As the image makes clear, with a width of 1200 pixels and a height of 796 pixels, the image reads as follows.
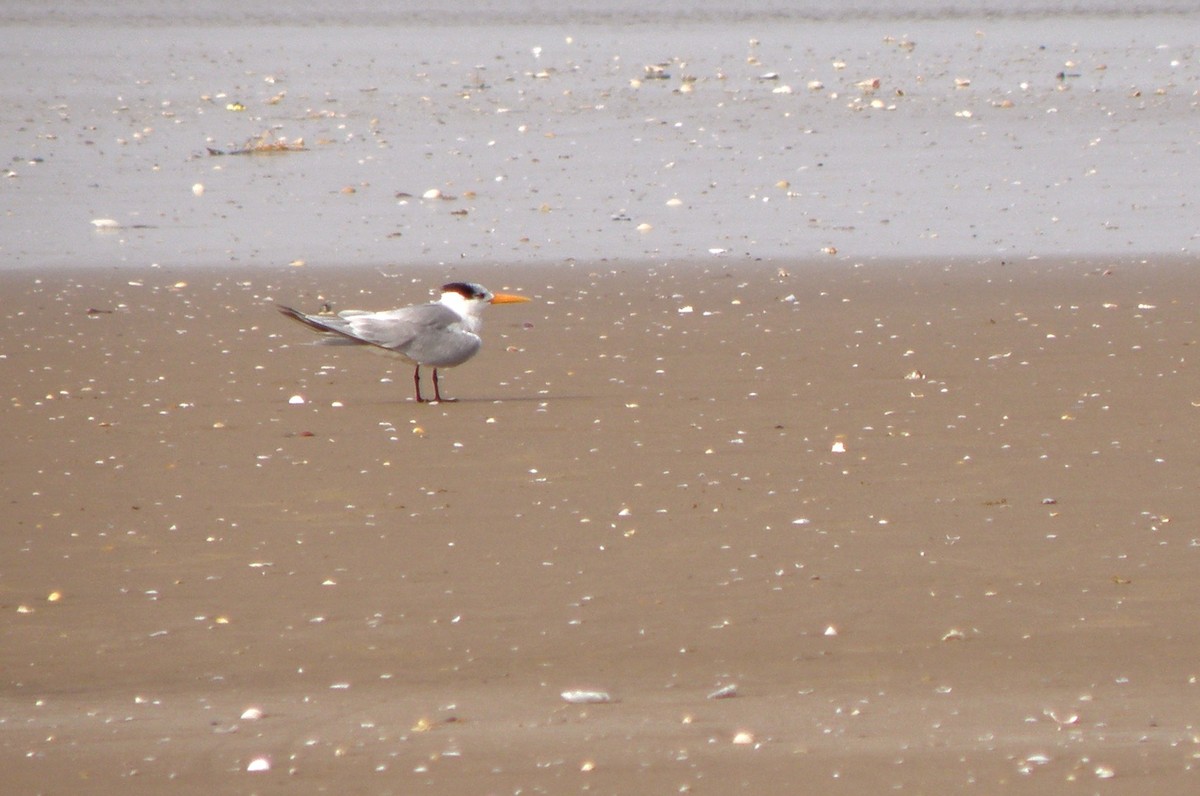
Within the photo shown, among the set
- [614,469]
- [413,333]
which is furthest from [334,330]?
[614,469]

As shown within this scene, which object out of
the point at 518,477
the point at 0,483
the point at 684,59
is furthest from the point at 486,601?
the point at 684,59

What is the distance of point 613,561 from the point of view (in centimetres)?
566

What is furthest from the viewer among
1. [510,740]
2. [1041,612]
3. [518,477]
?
[518,477]

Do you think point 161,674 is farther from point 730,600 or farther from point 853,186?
point 853,186

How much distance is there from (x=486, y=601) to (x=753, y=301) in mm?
5535

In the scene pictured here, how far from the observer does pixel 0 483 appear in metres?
6.73

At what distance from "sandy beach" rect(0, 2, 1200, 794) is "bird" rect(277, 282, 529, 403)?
0.22 metres

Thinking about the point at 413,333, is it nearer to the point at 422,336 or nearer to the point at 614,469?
the point at 422,336

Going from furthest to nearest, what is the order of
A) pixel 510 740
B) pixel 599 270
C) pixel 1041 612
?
pixel 599 270 → pixel 1041 612 → pixel 510 740

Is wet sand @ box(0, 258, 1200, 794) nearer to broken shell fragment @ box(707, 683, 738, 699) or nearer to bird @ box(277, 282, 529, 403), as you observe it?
broken shell fragment @ box(707, 683, 738, 699)

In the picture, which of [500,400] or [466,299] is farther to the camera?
[466,299]

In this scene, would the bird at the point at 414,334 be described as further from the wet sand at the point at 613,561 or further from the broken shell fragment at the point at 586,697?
the broken shell fragment at the point at 586,697

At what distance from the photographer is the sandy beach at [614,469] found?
4.38 meters

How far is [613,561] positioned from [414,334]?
2.84 metres
